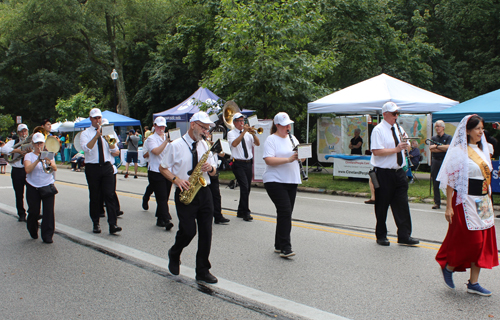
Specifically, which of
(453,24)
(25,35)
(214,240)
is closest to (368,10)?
(453,24)

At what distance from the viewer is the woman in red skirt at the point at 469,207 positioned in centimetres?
456

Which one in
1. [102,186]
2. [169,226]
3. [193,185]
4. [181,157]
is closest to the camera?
[193,185]

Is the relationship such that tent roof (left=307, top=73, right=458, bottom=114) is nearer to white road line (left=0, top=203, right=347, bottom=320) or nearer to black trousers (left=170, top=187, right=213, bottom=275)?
white road line (left=0, top=203, right=347, bottom=320)

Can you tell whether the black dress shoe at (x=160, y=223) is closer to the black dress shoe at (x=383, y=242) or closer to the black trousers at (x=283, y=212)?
the black trousers at (x=283, y=212)

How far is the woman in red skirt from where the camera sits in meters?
4.56

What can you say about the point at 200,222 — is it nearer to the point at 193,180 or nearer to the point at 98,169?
the point at 193,180

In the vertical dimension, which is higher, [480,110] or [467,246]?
[480,110]

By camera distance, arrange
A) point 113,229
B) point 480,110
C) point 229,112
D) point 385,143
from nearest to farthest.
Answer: point 385,143, point 113,229, point 229,112, point 480,110

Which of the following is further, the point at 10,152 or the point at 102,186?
the point at 10,152

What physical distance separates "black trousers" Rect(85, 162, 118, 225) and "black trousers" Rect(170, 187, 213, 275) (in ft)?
9.30

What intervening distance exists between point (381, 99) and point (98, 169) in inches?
366

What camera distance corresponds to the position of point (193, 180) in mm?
4957

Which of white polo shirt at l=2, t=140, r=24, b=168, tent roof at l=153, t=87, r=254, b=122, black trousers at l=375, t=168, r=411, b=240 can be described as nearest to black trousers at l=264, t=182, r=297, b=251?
black trousers at l=375, t=168, r=411, b=240

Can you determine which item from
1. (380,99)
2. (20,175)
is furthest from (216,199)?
(380,99)
